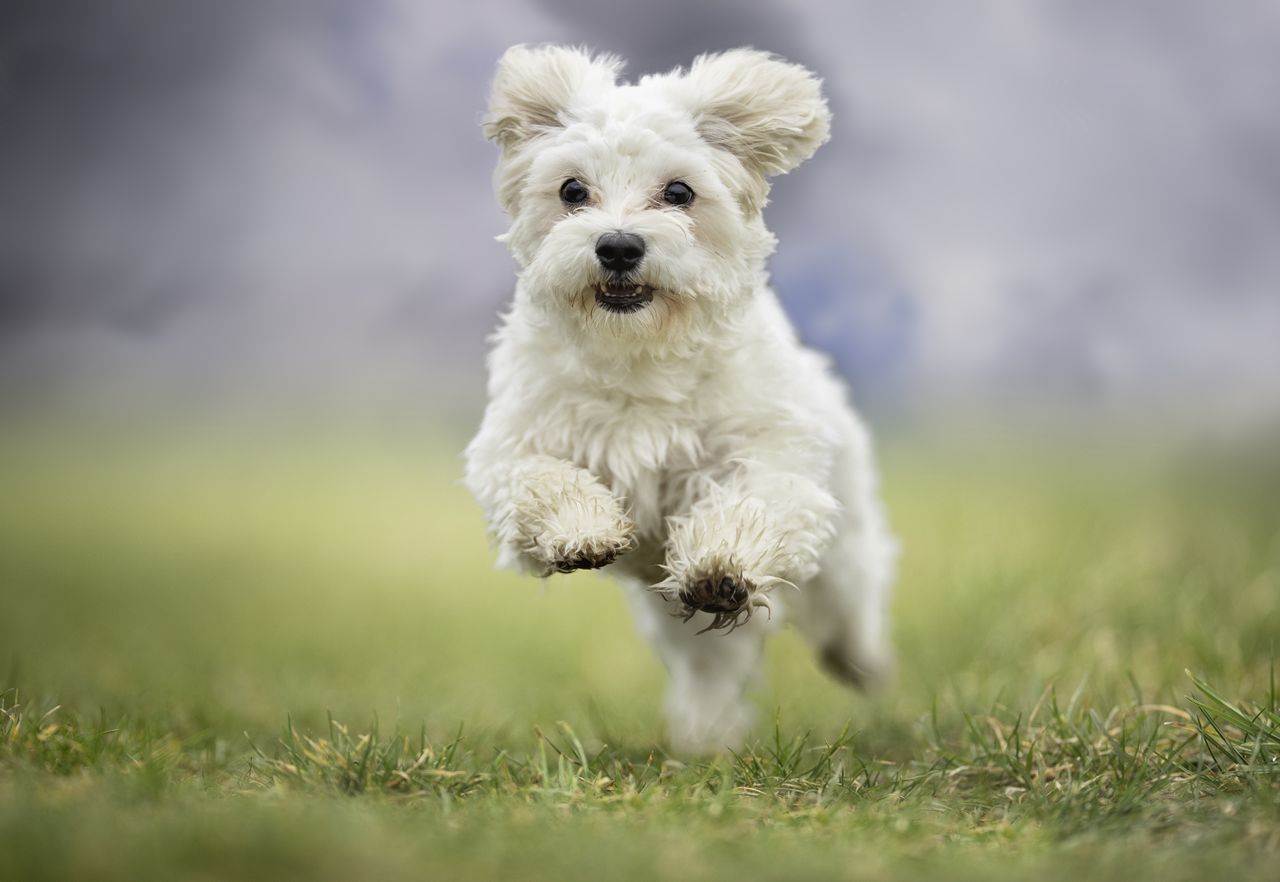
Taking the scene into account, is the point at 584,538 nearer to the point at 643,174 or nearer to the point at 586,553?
the point at 586,553

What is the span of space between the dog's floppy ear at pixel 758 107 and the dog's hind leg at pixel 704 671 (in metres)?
1.83

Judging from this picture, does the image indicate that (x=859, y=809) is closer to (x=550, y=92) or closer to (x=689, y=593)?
(x=689, y=593)

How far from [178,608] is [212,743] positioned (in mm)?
6073

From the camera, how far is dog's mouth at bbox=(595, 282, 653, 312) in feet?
11.9

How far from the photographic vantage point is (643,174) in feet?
12.1

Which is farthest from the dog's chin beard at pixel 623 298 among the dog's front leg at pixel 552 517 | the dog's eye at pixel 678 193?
the dog's front leg at pixel 552 517

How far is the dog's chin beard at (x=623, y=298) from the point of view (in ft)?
11.9

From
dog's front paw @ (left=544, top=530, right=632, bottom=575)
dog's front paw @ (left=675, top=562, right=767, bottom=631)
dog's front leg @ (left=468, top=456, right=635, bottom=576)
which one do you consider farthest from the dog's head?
dog's front paw @ (left=675, top=562, right=767, bottom=631)

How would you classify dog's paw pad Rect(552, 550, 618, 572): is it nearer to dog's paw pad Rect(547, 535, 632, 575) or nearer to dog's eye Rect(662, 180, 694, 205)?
dog's paw pad Rect(547, 535, 632, 575)

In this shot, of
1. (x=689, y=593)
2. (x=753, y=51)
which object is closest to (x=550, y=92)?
(x=753, y=51)

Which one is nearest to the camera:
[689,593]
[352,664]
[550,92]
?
[689,593]

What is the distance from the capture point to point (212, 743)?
3975mm

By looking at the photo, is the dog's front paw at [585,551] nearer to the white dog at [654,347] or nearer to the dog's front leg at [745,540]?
the white dog at [654,347]

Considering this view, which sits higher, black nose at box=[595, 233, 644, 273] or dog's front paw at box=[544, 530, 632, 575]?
black nose at box=[595, 233, 644, 273]
